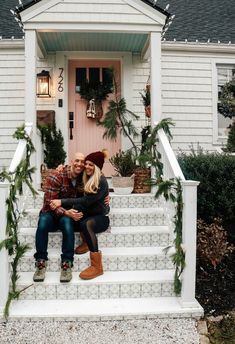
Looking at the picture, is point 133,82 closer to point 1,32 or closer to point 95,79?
point 95,79

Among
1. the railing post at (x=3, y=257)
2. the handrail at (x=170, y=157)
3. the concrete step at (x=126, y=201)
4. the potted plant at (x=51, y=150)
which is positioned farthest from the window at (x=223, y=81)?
→ the railing post at (x=3, y=257)

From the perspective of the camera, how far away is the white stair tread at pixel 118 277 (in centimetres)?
369

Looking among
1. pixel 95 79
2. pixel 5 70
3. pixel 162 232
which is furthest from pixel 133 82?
Answer: pixel 162 232

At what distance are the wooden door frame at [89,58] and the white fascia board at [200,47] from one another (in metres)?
0.84

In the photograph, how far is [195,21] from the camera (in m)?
8.21

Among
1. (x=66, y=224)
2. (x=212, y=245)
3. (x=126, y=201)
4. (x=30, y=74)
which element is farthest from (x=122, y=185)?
(x=30, y=74)

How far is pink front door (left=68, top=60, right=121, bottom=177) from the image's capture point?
23.2ft

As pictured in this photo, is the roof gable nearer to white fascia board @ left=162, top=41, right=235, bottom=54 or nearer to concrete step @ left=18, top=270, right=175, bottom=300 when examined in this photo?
white fascia board @ left=162, top=41, right=235, bottom=54

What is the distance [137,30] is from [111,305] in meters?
4.00

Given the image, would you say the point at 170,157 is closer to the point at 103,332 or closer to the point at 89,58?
the point at 103,332

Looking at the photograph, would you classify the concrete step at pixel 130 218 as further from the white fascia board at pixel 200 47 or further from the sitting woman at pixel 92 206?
the white fascia board at pixel 200 47

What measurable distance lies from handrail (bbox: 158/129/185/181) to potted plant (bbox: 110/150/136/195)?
2.13 feet

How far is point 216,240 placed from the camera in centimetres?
438

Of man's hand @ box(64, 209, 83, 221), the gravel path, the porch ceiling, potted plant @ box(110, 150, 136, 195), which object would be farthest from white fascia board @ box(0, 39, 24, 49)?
the gravel path
